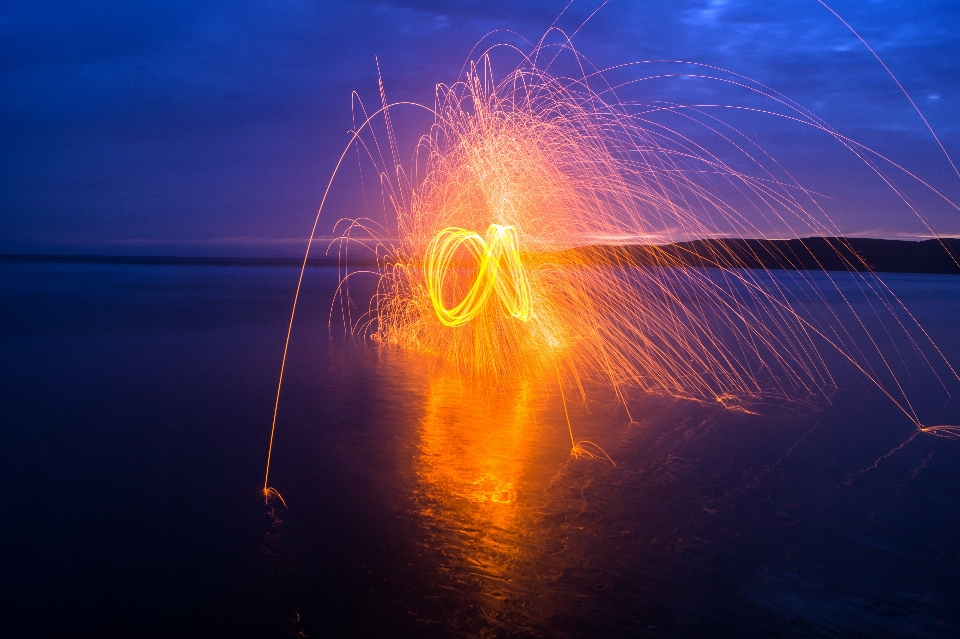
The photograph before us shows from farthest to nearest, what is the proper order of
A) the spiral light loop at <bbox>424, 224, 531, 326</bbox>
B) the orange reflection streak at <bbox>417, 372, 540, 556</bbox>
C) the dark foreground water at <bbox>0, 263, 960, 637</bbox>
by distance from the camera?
the spiral light loop at <bbox>424, 224, 531, 326</bbox>, the orange reflection streak at <bbox>417, 372, 540, 556</bbox>, the dark foreground water at <bbox>0, 263, 960, 637</bbox>

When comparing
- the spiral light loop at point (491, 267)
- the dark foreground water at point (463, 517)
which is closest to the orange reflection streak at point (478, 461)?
the dark foreground water at point (463, 517)

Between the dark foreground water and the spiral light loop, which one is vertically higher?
the spiral light loop

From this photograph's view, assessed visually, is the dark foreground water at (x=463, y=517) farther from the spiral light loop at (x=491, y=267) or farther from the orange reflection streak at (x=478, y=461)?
the spiral light loop at (x=491, y=267)

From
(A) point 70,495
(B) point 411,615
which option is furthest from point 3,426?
(B) point 411,615

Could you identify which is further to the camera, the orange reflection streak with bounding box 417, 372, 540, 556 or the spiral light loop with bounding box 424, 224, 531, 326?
the spiral light loop with bounding box 424, 224, 531, 326

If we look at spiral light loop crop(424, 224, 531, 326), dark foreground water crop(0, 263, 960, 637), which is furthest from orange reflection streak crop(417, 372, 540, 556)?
spiral light loop crop(424, 224, 531, 326)

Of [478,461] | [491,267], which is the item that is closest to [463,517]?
[478,461]

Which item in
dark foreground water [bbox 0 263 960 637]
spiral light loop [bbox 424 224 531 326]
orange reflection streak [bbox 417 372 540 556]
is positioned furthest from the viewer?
spiral light loop [bbox 424 224 531 326]

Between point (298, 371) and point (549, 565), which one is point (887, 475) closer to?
point (549, 565)

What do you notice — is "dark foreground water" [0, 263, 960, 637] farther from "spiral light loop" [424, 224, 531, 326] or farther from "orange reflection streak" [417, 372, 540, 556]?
"spiral light loop" [424, 224, 531, 326]
